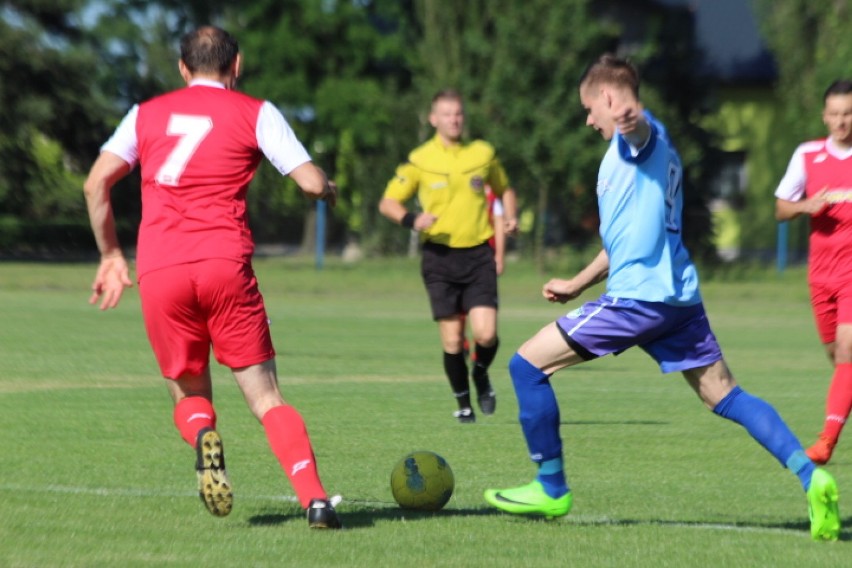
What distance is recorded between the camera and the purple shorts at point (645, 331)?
6.67 metres

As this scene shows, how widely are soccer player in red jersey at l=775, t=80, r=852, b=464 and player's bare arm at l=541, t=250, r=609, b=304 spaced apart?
2.43m

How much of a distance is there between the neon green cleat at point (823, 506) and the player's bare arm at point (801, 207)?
2795 millimetres

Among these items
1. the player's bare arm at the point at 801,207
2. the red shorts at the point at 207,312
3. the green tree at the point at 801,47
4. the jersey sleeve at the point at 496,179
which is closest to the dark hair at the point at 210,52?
the red shorts at the point at 207,312

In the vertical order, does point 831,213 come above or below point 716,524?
above

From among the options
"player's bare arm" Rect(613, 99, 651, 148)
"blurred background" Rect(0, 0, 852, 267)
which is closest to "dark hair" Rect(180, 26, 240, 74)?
"player's bare arm" Rect(613, 99, 651, 148)

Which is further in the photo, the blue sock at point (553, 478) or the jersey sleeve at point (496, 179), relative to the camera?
the jersey sleeve at point (496, 179)

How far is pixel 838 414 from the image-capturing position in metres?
9.26

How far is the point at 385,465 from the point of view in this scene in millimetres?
8711

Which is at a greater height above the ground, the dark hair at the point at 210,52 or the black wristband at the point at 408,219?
the dark hair at the point at 210,52

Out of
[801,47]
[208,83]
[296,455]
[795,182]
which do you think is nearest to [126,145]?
[208,83]

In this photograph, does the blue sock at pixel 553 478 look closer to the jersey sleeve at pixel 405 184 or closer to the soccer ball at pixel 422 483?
the soccer ball at pixel 422 483

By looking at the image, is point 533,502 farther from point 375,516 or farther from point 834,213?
point 834,213

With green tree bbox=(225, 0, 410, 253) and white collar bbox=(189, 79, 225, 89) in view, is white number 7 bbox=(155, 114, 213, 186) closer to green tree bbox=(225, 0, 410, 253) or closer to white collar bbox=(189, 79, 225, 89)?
white collar bbox=(189, 79, 225, 89)

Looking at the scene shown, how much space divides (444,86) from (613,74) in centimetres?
3225
